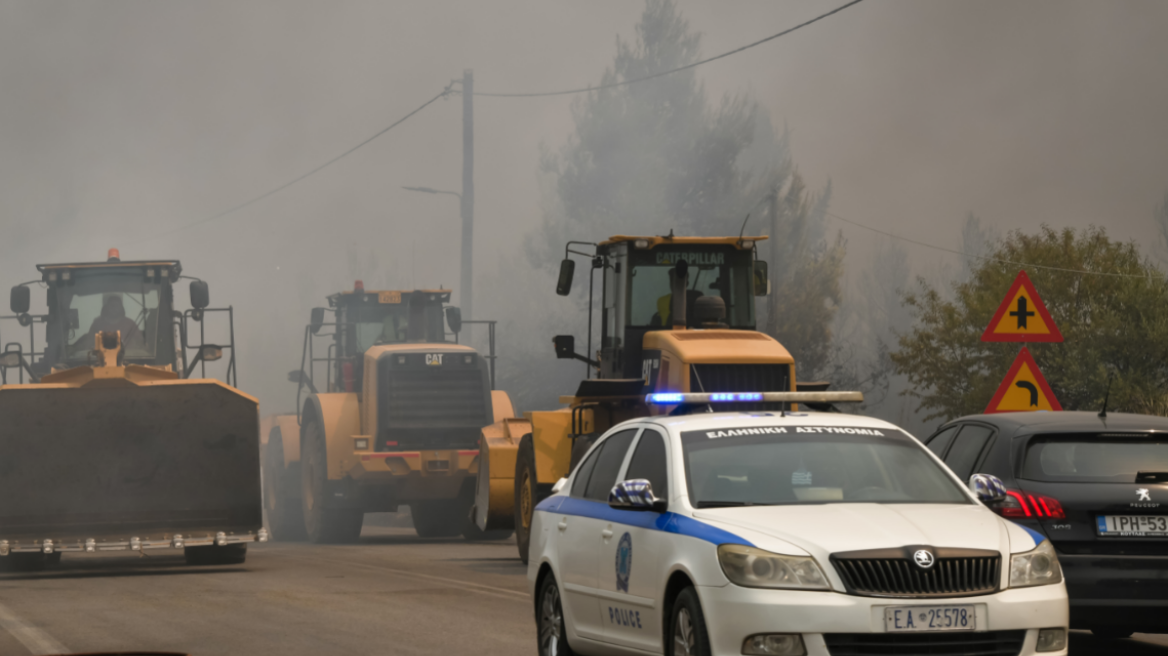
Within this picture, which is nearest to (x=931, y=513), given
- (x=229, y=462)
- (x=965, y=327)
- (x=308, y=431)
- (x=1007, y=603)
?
(x=1007, y=603)

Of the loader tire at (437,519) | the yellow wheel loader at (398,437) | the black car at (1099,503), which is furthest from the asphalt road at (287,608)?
the loader tire at (437,519)

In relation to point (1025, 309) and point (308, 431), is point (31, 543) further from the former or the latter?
point (1025, 309)

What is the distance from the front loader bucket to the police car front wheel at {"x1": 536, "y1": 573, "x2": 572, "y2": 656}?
30.1 feet

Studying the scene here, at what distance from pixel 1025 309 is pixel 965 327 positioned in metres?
26.9

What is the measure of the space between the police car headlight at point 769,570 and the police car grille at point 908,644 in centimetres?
24

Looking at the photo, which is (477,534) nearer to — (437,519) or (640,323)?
(437,519)

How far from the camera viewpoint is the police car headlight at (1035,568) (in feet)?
22.2

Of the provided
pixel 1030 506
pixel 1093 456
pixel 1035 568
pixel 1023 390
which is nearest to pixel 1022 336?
pixel 1023 390

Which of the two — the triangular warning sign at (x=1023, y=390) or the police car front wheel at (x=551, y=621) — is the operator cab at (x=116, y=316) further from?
the police car front wheel at (x=551, y=621)

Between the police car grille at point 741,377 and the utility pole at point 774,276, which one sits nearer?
the police car grille at point 741,377

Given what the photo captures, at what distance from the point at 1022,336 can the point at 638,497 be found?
7947 millimetres

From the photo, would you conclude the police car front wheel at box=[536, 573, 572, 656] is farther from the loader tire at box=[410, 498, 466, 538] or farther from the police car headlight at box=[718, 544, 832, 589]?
the loader tire at box=[410, 498, 466, 538]

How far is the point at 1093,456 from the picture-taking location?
30.2 feet

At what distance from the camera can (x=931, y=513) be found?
7.14 m
